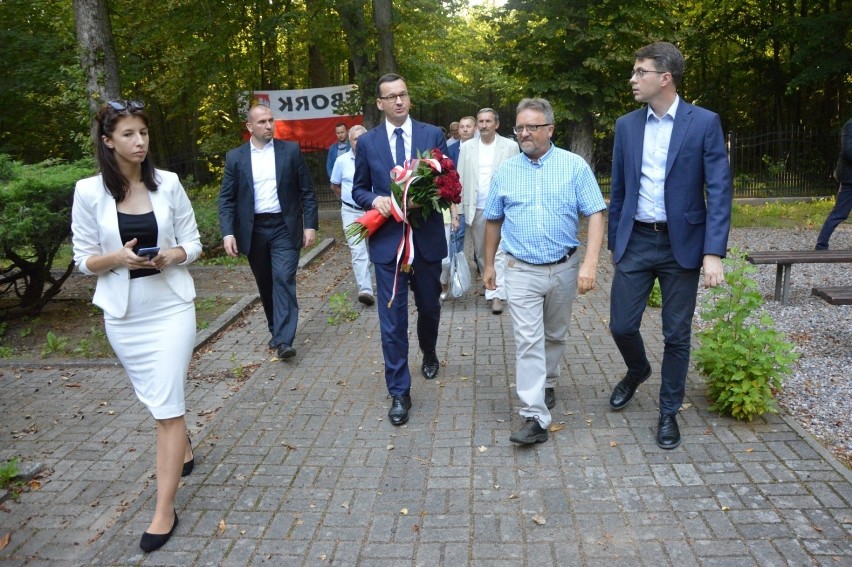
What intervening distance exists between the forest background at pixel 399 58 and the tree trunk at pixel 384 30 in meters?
0.03

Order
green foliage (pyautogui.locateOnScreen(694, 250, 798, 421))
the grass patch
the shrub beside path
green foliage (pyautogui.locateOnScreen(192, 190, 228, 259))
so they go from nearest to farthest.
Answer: the shrub beside path < green foliage (pyautogui.locateOnScreen(694, 250, 798, 421)) < green foliage (pyautogui.locateOnScreen(192, 190, 228, 259)) < the grass patch

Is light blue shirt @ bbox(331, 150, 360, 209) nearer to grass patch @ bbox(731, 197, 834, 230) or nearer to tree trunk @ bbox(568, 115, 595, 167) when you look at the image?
tree trunk @ bbox(568, 115, 595, 167)

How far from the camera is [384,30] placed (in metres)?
15.5

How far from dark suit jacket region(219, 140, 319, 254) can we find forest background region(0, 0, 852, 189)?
6271mm

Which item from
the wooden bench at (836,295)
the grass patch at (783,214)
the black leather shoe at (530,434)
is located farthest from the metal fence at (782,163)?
the black leather shoe at (530,434)

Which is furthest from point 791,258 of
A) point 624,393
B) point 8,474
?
point 8,474

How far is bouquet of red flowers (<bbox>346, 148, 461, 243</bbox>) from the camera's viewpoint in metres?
5.30

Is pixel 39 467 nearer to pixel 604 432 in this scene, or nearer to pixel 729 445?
pixel 604 432

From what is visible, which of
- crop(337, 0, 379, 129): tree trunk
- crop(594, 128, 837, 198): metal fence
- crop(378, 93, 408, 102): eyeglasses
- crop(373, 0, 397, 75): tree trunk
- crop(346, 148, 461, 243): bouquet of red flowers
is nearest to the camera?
crop(346, 148, 461, 243): bouquet of red flowers

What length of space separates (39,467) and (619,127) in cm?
426

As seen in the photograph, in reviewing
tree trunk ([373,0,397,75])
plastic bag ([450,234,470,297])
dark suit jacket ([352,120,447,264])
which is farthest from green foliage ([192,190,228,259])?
dark suit jacket ([352,120,447,264])

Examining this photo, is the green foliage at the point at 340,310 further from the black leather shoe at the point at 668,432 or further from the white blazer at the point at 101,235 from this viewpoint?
the white blazer at the point at 101,235

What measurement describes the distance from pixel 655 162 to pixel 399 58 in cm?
1799

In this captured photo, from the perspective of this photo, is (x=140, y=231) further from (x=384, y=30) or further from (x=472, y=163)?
(x=384, y=30)
